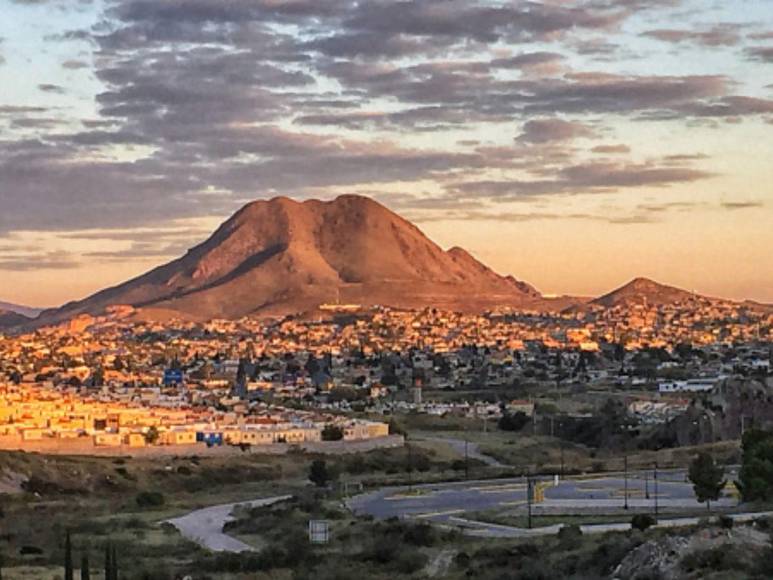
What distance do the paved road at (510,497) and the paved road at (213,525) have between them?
4.46 meters

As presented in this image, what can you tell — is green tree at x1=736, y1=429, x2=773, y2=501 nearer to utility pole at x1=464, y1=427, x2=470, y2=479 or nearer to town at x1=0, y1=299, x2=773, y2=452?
utility pole at x1=464, y1=427, x2=470, y2=479

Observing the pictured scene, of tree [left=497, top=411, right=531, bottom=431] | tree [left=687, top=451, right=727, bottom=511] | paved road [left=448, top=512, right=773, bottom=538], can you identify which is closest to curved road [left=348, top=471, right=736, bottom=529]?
tree [left=687, top=451, right=727, bottom=511]

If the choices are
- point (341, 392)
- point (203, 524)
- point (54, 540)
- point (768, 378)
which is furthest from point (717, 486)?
point (341, 392)

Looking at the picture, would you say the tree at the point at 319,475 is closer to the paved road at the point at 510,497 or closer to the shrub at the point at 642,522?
the paved road at the point at 510,497

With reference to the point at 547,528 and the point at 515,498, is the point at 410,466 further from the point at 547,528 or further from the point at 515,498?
the point at 547,528

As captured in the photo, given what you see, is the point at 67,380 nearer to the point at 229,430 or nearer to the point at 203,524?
the point at 229,430

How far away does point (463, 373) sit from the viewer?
171 meters

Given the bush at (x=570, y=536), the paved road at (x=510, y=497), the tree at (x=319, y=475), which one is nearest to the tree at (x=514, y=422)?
the tree at (x=319, y=475)

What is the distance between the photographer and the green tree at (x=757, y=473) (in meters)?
50.0

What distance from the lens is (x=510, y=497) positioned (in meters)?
58.3

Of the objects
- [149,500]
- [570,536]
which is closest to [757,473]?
[570,536]

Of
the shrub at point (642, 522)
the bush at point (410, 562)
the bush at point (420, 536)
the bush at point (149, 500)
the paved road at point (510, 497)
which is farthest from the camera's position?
the bush at point (149, 500)

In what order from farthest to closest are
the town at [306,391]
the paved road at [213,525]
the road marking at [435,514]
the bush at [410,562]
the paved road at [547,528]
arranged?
the town at [306,391] → the road marking at [435,514] → the paved road at [213,525] → the paved road at [547,528] → the bush at [410,562]

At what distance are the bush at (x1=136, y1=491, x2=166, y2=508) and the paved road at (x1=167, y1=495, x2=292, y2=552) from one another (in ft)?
8.88
